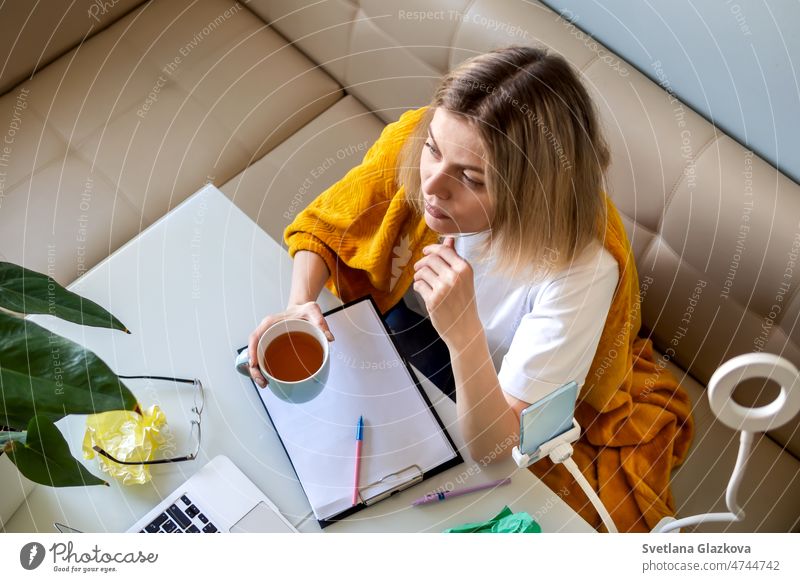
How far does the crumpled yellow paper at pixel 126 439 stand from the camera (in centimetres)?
73

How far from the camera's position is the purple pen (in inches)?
28.5

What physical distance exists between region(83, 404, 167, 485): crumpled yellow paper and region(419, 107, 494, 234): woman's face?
0.39 m

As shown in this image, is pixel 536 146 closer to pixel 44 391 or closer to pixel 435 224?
pixel 435 224

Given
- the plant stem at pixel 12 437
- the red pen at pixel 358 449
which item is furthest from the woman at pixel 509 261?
the plant stem at pixel 12 437

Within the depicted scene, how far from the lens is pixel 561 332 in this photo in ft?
2.60

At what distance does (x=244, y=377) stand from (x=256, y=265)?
16 centimetres

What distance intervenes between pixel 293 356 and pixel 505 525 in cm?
29

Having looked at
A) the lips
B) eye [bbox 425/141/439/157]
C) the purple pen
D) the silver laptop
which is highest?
eye [bbox 425/141/439/157]

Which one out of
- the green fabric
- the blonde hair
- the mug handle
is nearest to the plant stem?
the mug handle

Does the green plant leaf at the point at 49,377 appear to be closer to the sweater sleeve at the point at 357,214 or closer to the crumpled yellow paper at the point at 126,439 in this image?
the crumpled yellow paper at the point at 126,439

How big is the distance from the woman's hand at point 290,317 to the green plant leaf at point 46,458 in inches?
7.3

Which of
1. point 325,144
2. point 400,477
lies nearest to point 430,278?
point 400,477

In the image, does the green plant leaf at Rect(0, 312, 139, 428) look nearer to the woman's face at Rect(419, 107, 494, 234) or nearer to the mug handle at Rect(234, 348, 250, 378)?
the mug handle at Rect(234, 348, 250, 378)

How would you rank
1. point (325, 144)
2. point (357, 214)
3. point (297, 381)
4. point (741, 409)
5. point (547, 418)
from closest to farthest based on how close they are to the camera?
point (741, 409), point (547, 418), point (297, 381), point (357, 214), point (325, 144)
